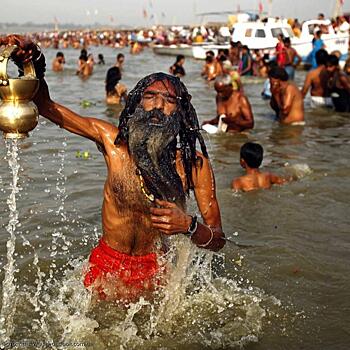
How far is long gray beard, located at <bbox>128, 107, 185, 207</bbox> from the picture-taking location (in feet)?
9.19

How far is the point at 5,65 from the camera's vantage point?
2.47 meters

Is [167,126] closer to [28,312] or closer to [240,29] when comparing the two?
[28,312]

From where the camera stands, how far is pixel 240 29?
87.2ft

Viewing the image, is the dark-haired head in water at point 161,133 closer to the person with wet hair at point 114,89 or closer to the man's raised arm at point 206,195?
the man's raised arm at point 206,195

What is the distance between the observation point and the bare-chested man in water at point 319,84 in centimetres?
1152

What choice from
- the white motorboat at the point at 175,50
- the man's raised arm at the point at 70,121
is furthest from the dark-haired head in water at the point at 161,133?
the white motorboat at the point at 175,50

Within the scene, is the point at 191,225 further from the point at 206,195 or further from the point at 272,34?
the point at 272,34

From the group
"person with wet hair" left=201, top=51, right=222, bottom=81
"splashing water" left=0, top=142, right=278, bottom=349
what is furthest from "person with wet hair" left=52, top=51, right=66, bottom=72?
"splashing water" left=0, top=142, right=278, bottom=349

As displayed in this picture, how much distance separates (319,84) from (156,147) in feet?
31.9

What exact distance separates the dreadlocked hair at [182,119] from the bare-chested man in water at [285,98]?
22.5 ft

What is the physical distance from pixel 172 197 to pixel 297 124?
7562 mm

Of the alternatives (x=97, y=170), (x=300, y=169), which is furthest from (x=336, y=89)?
(x=97, y=170)

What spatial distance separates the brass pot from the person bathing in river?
0.88 ft

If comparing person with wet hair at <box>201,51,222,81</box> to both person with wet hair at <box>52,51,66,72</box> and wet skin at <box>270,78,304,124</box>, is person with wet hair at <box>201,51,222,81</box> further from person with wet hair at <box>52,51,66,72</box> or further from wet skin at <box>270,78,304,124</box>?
wet skin at <box>270,78,304,124</box>
